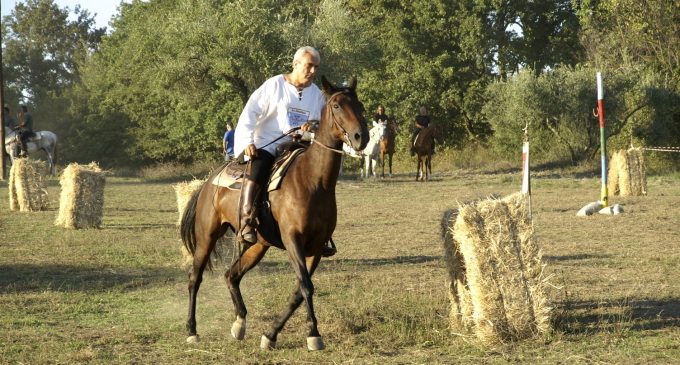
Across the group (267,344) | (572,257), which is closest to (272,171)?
(267,344)

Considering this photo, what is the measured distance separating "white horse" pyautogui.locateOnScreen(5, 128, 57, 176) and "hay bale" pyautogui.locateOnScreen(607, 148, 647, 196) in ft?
73.0

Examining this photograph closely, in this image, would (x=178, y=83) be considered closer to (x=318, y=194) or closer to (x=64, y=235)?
(x=64, y=235)

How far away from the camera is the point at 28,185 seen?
22156 millimetres

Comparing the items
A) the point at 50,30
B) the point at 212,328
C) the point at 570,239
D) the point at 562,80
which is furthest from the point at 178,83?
the point at 50,30

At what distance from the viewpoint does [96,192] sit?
18266 mm

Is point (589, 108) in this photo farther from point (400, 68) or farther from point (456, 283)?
point (456, 283)

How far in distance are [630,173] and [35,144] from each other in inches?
957

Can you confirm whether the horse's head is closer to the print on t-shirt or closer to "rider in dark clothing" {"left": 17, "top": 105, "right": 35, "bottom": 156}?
the print on t-shirt

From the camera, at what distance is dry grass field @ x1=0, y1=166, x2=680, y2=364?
24.5 ft

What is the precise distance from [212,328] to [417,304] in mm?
2094

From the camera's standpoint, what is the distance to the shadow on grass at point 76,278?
11.2 meters

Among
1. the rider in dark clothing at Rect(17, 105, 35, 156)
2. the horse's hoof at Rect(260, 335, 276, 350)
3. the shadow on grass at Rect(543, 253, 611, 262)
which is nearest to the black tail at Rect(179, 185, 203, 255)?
the horse's hoof at Rect(260, 335, 276, 350)

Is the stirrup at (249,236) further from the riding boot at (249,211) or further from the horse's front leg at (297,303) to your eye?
the horse's front leg at (297,303)

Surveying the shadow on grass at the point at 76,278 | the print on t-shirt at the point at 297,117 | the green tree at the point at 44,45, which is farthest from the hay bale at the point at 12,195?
the green tree at the point at 44,45
